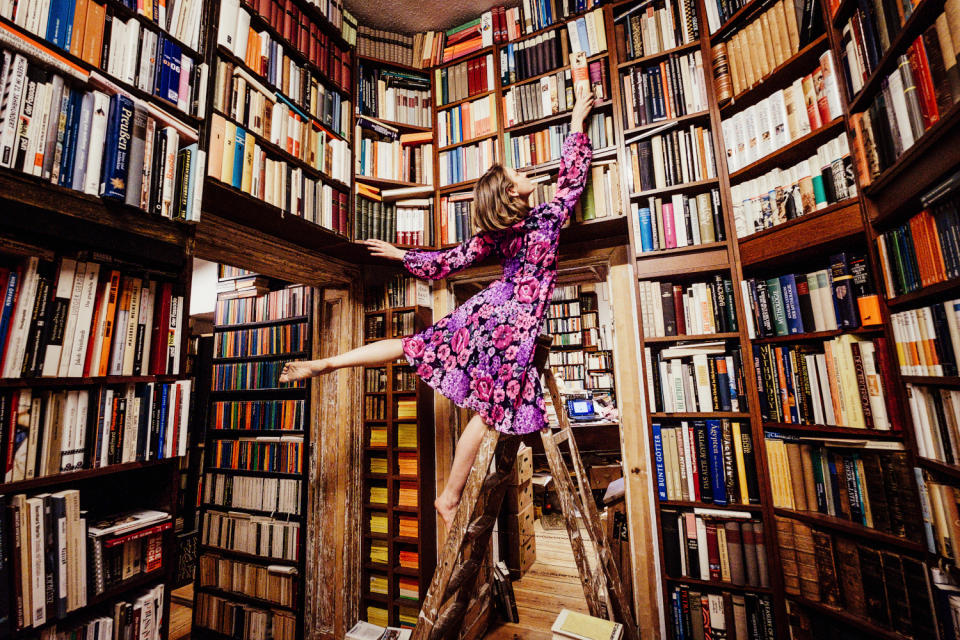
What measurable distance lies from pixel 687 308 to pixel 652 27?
4.84 ft

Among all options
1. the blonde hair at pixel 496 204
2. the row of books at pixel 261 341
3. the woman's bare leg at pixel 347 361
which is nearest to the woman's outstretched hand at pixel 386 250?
the blonde hair at pixel 496 204

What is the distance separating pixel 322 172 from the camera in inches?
83.9

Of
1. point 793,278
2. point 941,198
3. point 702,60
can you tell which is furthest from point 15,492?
point 702,60

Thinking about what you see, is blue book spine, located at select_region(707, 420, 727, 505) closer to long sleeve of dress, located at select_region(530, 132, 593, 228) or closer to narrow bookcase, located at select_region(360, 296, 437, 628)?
long sleeve of dress, located at select_region(530, 132, 593, 228)

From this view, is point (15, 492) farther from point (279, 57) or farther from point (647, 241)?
point (647, 241)

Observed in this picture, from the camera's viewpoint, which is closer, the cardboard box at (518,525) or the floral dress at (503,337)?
the floral dress at (503,337)

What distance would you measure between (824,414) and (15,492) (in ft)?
8.54

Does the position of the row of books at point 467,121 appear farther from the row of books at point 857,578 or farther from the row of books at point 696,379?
the row of books at point 857,578

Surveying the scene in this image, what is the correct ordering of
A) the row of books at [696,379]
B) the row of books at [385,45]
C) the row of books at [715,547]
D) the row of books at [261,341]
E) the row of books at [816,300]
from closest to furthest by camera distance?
the row of books at [816,300], the row of books at [715,547], the row of books at [696,379], the row of books at [385,45], the row of books at [261,341]

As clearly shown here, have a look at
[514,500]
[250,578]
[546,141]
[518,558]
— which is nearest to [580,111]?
[546,141]

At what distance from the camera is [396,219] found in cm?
243

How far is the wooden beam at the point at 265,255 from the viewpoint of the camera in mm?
1839

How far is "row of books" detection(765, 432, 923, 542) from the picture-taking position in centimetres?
128

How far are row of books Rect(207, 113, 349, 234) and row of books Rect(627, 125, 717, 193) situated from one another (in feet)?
5.38
